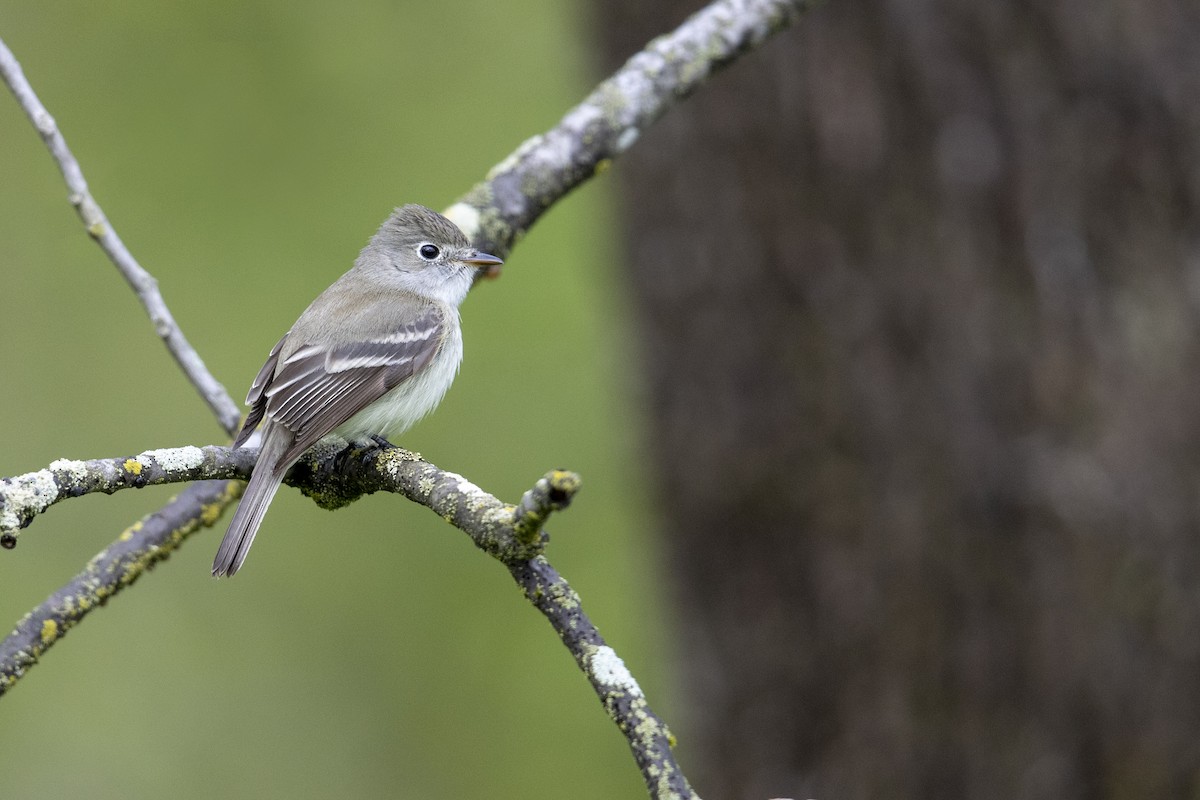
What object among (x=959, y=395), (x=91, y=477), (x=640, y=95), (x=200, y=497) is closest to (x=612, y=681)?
(x=91, y=477)

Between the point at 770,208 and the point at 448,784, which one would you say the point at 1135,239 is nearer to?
the point at 770,208

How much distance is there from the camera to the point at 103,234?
3549mm

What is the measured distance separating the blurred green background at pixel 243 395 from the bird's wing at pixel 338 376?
2.84m

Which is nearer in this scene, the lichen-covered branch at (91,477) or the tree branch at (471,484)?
the tree branch at (471,484)

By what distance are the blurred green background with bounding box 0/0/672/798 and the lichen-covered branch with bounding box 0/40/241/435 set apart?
12.7ft

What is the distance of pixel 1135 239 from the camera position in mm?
4836

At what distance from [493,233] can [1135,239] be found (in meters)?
2.51

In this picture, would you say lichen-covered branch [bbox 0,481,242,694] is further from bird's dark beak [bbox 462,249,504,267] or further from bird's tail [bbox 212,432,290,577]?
bird's dark beak [bbox 462,249,504,267]

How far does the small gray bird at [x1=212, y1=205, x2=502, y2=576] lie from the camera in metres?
3.71

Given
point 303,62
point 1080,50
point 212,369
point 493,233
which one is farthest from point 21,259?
point 1080,50

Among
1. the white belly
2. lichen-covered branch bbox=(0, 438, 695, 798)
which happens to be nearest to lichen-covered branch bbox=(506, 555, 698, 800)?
lichen-covered branch bbox=(0, 438, 695, 798)

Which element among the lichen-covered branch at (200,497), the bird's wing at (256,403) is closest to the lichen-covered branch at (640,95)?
the bird's wing at (256,403)

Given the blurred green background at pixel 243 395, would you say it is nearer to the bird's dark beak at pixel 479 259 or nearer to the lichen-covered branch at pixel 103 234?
the bird's dark beak at pixel 479 259

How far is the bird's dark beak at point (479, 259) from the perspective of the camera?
176 inches
